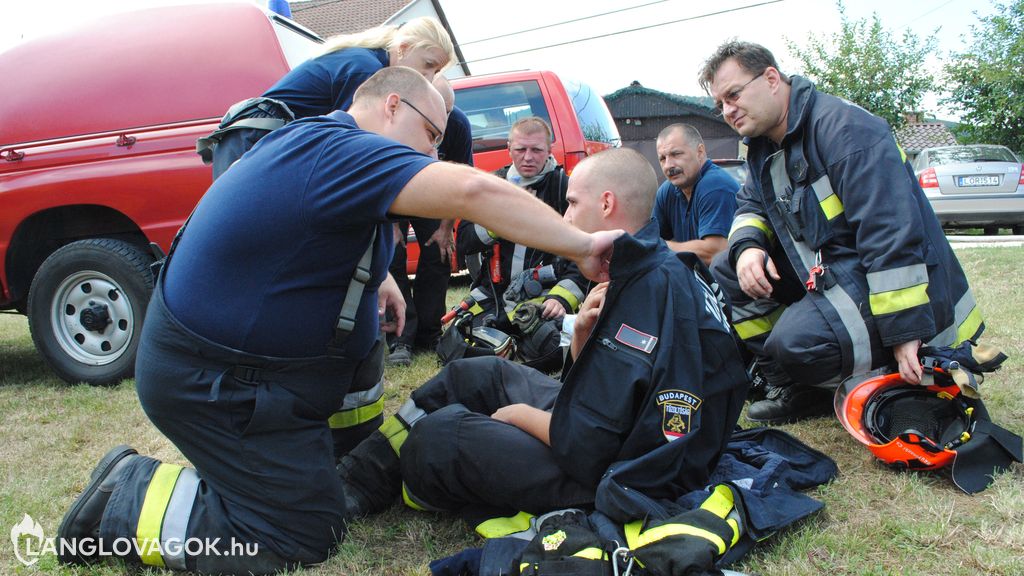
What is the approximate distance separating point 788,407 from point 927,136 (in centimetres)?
3412

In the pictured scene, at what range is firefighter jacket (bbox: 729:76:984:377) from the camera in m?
2.64

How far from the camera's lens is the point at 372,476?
2.53m

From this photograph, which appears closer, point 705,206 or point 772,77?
point 772,77

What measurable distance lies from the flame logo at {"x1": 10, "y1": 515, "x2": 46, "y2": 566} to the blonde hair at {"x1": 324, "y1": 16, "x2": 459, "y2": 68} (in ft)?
7.71

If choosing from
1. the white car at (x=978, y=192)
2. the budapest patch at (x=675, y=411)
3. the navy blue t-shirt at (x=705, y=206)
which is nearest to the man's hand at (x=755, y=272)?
the navy blue t-shirt at (x=705, y=206)

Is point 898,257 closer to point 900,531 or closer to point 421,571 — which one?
point 900,531

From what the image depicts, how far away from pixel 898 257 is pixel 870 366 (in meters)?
0.45

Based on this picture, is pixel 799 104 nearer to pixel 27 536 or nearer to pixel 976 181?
pixel 27 536

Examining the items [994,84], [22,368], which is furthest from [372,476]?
[994,84]

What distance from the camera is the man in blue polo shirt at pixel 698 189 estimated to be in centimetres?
431

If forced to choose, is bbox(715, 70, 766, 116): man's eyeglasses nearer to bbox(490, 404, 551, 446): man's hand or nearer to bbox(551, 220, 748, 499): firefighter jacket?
bbox(551, 220, 748, 499): firefighter jacket

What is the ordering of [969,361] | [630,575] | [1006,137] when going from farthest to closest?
[1006,137] < [969,361] < [630,575]

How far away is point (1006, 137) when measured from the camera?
20.3 meters

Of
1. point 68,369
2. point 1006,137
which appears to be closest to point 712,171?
point 68,369
